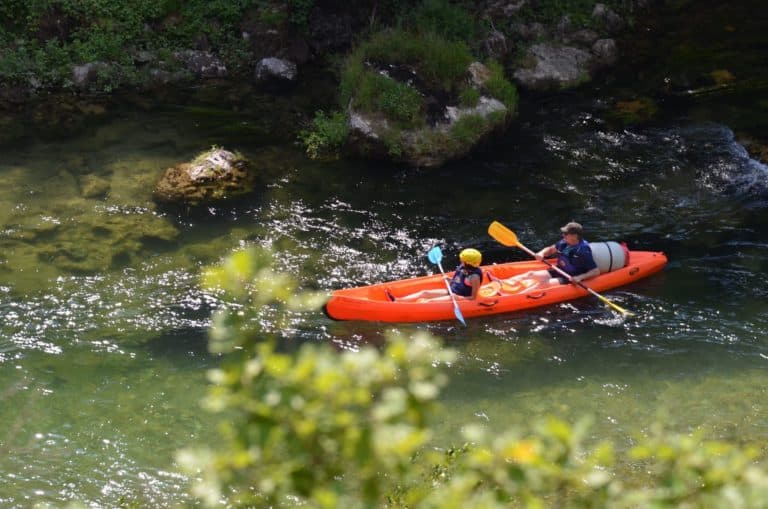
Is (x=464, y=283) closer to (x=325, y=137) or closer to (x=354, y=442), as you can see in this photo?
(x=325, y=137)

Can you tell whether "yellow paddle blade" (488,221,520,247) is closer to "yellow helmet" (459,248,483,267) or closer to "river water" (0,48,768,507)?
"river water" (0,48,768,507)

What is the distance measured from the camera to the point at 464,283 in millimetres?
7836

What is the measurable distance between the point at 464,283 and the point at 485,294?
0.32 metres

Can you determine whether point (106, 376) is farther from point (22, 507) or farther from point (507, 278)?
point (507, 278)

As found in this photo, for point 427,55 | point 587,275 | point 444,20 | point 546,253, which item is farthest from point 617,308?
point 444,20

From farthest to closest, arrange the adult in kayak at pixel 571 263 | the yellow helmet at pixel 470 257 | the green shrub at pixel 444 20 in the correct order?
the green shrub at pixel 444 20, the adult in kayak at pixel 571 263, the yellow helmet at pixel 470 257

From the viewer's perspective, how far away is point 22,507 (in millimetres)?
5098

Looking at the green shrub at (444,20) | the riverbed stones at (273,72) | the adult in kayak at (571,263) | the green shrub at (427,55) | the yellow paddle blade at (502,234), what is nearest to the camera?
the adult in kayak at (571,263)

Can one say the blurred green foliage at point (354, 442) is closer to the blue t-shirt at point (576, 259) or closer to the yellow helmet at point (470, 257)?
the yellow helmet at point (470, 257)

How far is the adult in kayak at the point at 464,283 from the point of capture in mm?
7758

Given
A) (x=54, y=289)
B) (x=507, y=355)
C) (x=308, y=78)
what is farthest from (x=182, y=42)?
(x=507, y=355)

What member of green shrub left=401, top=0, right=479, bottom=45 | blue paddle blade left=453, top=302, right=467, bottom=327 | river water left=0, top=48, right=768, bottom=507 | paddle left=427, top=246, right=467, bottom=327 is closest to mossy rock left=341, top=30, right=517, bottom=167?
river water left=0, top=48, right=768, bottom=507

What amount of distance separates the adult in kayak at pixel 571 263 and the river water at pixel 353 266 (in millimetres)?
320

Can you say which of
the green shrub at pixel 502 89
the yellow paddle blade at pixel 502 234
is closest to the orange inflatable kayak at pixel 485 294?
the yellow paddle blade at pixel 502 234
